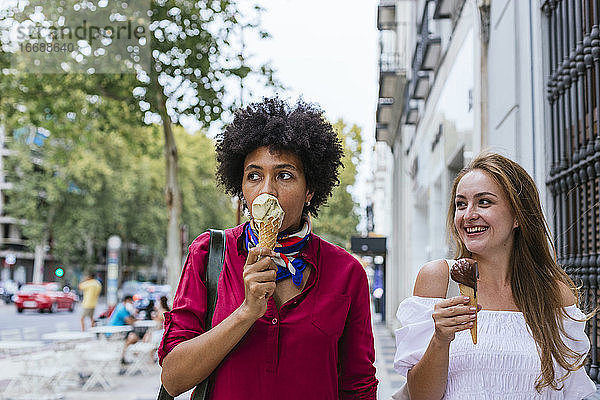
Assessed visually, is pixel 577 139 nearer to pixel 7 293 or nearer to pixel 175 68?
pixel 175 68

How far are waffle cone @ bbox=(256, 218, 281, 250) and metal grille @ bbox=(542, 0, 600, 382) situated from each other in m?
2.35

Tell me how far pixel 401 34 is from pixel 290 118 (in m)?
17.9

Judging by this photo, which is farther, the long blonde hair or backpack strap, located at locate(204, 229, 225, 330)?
the long blonde hair

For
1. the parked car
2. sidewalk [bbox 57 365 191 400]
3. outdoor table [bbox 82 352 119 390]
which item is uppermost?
outdoor table [bbox 82 352 119 390]

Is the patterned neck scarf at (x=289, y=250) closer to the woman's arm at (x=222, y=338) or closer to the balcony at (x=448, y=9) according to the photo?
the woman's arm at (x=222, y=338)

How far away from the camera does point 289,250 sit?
7.45 ft

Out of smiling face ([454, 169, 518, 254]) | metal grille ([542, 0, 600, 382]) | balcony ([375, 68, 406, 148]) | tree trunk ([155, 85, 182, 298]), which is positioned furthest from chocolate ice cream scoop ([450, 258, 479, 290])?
balcony ([375, 68, 406, 148])

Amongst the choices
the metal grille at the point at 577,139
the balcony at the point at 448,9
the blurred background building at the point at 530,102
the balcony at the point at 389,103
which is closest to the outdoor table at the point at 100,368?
the blurred background building at the point at 530,102

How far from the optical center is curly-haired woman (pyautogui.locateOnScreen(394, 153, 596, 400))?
2443mm

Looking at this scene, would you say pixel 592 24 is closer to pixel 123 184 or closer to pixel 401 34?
pixel 401 34

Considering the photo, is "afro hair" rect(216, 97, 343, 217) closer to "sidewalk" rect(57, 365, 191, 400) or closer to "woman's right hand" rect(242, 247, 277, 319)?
"woman's right hand" rect(242, 247, 277, 319)

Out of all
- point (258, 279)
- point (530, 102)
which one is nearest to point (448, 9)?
point (530, 102)

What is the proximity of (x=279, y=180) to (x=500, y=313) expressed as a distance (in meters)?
1.00

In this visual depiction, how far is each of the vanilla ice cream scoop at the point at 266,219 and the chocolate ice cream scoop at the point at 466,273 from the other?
0.64 meters
